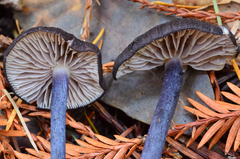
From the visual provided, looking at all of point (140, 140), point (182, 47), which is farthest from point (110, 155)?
point (182, 47)

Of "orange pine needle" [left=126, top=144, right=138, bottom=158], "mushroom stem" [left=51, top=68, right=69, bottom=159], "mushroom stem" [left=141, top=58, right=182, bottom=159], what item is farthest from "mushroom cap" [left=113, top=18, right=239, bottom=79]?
"orange pine needle" [left=126, top=144, right=138, bottom=158]

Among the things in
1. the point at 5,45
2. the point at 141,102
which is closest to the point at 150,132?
the point at 141,102

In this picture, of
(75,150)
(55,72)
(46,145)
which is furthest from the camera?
(55,72)

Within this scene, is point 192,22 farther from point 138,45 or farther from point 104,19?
point 104,19

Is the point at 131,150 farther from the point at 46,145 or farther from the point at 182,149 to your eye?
the point at 46,145

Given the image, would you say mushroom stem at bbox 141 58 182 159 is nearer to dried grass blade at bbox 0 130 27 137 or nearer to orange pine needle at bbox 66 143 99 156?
orange pine needle at bbox 66 143 99 156
